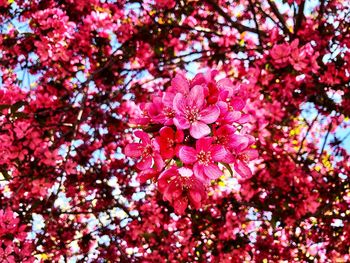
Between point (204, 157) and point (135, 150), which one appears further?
point (135, 150)

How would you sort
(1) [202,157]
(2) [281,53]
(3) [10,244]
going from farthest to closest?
1. (2) [281,53]
2. (3) [10,244]
3. (1) [202,157]

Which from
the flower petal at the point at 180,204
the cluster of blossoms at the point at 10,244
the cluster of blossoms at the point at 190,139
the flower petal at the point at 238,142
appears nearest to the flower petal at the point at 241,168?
the cluster of blossoms at the point at 190,139

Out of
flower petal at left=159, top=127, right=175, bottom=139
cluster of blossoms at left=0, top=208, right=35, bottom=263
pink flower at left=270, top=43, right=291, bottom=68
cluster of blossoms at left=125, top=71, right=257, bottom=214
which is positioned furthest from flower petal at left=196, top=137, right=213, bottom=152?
pink flower at left=270, top=43, right=291, bottom=68

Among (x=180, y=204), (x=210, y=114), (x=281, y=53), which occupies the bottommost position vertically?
(x=180, y=204)

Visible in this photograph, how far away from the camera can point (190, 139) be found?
1.55m

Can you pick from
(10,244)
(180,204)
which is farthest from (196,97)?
(10,244)

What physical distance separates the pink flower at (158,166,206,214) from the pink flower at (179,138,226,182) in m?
0.08

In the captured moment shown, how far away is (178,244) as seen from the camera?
5.21 meters

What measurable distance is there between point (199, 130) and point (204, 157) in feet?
0.32

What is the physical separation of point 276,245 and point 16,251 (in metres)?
3.61

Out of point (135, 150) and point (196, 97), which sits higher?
point (196, 97)

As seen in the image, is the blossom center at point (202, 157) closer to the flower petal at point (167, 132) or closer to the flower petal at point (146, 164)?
the flower petal at point (167, 132)

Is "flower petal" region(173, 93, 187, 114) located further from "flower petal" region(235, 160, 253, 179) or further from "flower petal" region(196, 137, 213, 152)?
"flower petal" region(235, 160, 253, 179)

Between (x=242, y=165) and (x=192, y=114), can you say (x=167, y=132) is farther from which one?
(x=242, y=165)
